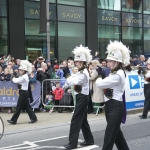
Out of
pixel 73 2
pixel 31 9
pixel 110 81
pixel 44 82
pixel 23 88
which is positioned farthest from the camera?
pixel 73 2

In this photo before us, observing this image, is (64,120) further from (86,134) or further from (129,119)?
(86,134)

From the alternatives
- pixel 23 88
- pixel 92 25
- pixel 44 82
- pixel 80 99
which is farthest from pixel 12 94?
pixel 92 25

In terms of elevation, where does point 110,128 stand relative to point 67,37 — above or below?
below

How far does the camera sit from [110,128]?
511 centimetres

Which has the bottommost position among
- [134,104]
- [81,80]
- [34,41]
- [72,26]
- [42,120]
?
[42,120]

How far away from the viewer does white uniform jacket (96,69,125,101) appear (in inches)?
199

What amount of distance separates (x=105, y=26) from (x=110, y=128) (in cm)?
1930

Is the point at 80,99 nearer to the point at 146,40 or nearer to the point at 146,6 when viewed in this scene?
the point at 146,40

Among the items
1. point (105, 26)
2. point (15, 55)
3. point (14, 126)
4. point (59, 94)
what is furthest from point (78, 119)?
point (105, 26)

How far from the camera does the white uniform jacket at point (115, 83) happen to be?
507 centimetres

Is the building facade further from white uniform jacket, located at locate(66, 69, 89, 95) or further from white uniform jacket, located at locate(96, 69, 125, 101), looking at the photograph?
white uniform jacket, located at locate(96, 69, 125, 101)

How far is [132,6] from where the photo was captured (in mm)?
25750

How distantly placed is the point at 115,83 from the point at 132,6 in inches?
857

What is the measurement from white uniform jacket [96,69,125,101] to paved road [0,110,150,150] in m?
1.85
